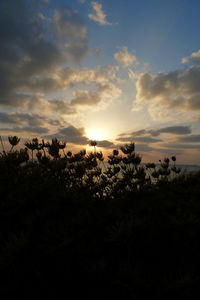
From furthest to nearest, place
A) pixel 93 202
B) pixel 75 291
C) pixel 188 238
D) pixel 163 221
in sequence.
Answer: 1. pixel 93 202
2. pixel 163 221
3. pixel 188 238
4. pixel 75 291

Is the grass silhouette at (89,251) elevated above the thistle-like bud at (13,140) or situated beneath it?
situated beneath

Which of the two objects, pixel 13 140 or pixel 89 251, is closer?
pixel 89 251

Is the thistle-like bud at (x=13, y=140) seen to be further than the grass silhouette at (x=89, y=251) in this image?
Yes

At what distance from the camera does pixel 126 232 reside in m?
2.09

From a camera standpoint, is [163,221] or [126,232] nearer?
[126,232]

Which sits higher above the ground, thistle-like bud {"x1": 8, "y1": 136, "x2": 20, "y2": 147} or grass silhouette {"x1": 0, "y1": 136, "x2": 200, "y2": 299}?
thistle-like bud {"x1": 8, "y1": 136, "x2": 20, "y2": 147}

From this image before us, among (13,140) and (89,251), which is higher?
(13,140)

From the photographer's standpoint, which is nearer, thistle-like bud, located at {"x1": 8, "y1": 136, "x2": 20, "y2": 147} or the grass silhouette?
the grass silhouette

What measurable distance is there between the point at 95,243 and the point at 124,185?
15.9 feet

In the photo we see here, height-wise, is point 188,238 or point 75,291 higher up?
point 188,238

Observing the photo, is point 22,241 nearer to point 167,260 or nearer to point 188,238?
point 167,260

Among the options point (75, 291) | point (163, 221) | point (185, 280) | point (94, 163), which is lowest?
point (75, 291)

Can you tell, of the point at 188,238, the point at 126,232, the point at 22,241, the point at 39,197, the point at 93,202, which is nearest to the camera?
the point at 22,241

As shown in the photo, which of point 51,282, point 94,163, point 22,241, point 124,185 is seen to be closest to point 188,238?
point 51,282
